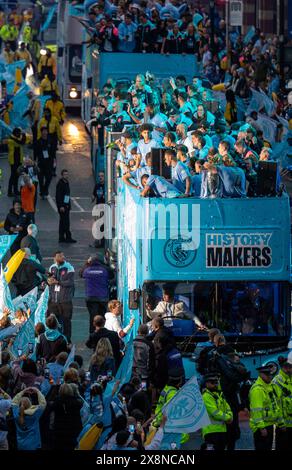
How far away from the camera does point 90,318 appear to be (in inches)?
1057

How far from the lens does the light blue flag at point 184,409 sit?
18.0 meters

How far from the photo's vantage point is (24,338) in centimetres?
2053

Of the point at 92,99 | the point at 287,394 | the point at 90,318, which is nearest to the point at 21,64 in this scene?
the point at 92,99

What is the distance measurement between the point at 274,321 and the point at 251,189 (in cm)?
182

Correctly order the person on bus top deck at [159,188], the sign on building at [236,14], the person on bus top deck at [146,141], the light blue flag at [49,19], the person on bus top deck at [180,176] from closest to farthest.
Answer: the person on bus top deck at [159,188], the person on bus top deck at [180,176], the person on bus top deck at [146,141], the sign on building at [236,14], the light blue flag at [49,19]

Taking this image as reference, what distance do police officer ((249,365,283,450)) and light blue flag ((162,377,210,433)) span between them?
113 centimetres

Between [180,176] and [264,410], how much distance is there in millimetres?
4955

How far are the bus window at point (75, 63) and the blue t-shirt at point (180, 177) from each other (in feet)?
82.8

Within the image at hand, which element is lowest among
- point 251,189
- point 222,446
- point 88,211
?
point 88,211

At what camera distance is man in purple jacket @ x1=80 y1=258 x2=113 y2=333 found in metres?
26.3

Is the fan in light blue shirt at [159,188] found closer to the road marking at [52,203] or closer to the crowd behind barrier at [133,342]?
the crowd behind barrier at [133,342]

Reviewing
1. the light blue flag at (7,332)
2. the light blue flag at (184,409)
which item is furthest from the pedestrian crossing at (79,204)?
the light blue flag at (184,409)

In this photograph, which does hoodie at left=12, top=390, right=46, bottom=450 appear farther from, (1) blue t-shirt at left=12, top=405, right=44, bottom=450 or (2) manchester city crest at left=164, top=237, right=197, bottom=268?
(2) manchester city crest at left=164, top=237, right=197, bottom=268
